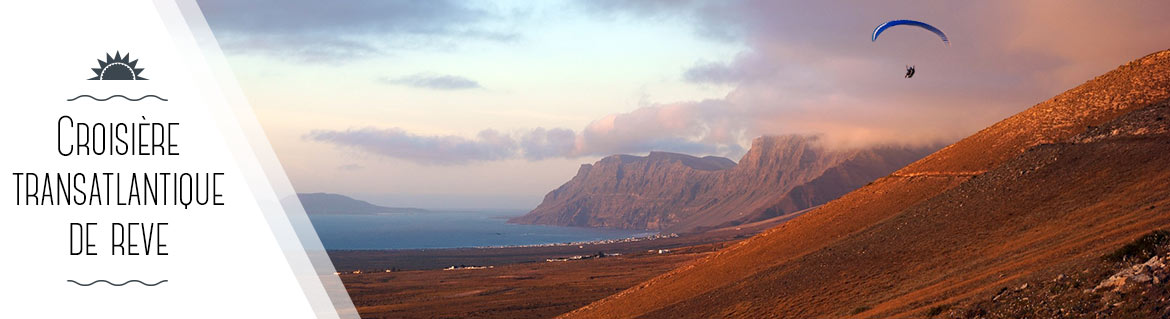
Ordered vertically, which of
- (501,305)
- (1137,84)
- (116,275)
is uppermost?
(1137,84)

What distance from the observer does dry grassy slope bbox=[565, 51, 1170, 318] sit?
1416 inches

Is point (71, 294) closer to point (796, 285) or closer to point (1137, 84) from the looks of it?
point (796, 285)

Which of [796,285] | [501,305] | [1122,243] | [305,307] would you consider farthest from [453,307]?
[1122,243]

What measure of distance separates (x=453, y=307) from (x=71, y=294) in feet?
168

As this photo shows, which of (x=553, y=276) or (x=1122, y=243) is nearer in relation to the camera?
(x=1122, y=243)

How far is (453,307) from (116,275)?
54354mm

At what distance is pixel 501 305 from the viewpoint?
92.6 m

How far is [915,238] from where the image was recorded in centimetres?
4444

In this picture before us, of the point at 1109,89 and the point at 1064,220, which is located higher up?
the point at 1109,89

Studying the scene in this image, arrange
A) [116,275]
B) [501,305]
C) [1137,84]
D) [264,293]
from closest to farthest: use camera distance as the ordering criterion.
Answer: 1. [116,275]
2. [1137,84]
3. [264,293]
4. [501,305]

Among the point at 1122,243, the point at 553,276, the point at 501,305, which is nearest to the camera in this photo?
the point at 1122,243

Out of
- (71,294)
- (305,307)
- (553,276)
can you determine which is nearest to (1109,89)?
(71,294)

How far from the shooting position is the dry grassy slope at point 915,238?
36.0 metres

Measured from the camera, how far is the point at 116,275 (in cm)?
4103
